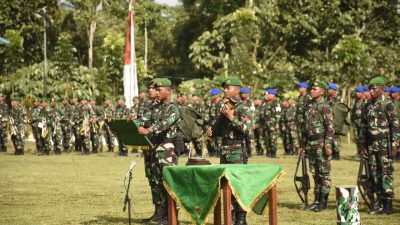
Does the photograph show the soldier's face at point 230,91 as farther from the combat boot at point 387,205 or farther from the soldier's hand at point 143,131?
the combat boot at point 387,205

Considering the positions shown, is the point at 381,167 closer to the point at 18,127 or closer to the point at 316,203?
the point at 316,203

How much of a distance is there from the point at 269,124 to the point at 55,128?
8.88 m

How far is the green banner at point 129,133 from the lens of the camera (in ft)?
42.1

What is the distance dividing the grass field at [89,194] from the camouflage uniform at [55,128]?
5449 millimetres

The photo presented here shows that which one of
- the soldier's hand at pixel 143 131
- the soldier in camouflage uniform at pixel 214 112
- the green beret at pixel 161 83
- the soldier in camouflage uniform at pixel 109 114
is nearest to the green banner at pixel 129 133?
the soldier's hand at pixel 143 131

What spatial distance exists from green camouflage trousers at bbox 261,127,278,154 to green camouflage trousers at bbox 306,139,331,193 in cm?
1645

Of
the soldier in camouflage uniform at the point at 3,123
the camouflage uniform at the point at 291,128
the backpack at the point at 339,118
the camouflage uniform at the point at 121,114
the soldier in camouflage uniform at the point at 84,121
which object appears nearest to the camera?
the backpack at the point at 339,118

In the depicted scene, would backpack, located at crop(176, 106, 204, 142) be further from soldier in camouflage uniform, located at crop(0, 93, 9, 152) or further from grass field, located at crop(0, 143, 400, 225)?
soldier in camouflage uniform, located at crop(0, 93, 9, 152)

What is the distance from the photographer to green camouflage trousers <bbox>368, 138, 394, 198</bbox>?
14.8 metres

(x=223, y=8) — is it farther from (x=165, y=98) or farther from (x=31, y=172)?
(x=165, y=98)

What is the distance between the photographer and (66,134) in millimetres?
35938

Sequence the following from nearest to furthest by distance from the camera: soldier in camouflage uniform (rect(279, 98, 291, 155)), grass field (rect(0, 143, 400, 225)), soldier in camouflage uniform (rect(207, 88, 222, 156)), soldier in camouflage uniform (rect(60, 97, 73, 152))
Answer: grass field (rect(0, 143, 400, 225))
soldier in camouflage uniform (rect(207, 88, 222, 156))
soldier in camouflage uniform (rect(279, 98, 291, 155))
soldier in camouflage uniform (rect(60, 97, 73, 152))

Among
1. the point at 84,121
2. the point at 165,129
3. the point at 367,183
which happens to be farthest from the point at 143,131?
the point at 84,121

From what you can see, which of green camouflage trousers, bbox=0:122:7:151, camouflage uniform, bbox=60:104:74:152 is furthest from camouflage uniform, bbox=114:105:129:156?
green camouflage trousers, bbox=0:122:7:151
